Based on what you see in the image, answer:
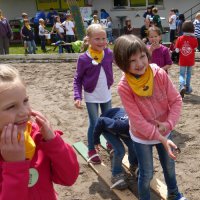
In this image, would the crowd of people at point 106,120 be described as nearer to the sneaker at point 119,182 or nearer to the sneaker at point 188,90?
the sneaker at point 119,182

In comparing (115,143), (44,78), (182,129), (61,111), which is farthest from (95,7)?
(115,143)

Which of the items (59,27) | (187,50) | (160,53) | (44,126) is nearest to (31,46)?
(59,27)

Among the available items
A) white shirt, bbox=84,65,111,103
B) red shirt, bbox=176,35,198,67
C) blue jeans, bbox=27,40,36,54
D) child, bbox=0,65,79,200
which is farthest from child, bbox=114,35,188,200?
blue jeans, bbox=27,40,36,54

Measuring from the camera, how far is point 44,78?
882 cm

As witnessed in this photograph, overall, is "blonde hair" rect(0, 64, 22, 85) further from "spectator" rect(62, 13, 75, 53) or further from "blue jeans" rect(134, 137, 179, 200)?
"spectator" rect(62, 13, 75, 53)

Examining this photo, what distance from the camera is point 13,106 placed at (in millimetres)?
1423

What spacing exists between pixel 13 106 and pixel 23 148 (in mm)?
180

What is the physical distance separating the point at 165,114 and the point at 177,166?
1426 mm

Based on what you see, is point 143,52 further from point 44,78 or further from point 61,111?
point 44,78

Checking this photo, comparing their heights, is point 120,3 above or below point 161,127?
above

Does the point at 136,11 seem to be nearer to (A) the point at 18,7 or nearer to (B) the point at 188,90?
(A) the point at 18,7

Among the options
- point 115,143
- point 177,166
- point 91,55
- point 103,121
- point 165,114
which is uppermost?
point 91,55

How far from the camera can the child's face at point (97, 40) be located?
3600 mm

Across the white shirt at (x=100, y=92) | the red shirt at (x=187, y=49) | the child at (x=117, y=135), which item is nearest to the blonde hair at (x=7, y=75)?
the child at (x=117, y=135)
